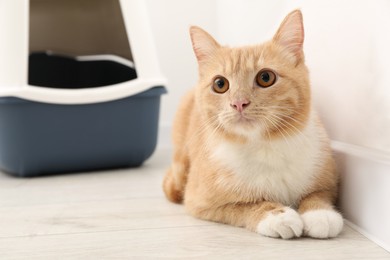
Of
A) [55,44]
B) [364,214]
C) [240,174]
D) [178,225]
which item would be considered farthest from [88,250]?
[55,44]

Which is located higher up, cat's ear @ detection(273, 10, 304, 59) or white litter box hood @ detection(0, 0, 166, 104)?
cat's ear @ detection(273, 10, 304, 59)

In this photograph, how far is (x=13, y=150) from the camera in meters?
2.21

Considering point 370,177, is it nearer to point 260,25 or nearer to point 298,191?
point 298,191

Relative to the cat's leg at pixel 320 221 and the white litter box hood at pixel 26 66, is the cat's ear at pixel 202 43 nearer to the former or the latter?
the cat's leg at pixel 320 221

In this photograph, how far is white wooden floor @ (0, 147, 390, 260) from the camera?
111 centimetres

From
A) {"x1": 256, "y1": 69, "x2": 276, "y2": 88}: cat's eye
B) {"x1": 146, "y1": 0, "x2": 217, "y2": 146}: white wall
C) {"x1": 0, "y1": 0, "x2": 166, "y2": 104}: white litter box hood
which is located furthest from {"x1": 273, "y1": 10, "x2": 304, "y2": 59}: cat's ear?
{"x1": 146, "y1": 0, "x2": 217, "y2": 146}: white wall

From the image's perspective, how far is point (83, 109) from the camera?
223cm

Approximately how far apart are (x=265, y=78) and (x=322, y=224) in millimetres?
363

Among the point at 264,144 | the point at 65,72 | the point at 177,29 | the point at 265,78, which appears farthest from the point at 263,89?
the point at 177,29

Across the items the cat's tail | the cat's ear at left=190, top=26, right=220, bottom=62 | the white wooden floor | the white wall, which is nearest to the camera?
the white wooden floor

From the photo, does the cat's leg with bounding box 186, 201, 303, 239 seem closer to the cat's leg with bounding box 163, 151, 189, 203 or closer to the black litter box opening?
the cat's leg with bounding box 163, 151, 189, 203

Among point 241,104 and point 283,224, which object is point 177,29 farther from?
point 283,224

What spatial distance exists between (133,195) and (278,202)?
670mm

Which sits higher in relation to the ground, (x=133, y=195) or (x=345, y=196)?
(x=345, y=196)
